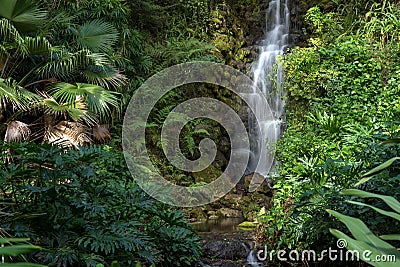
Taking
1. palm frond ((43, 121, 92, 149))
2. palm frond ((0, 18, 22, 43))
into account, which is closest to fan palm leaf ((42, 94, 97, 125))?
palm frond ((43, 121, 92, 149))

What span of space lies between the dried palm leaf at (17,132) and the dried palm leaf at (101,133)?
4.16ft

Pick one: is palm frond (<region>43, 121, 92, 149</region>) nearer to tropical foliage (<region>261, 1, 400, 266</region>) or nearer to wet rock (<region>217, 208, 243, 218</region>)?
wet rock (<region>217, 208, 243, 218</region>)

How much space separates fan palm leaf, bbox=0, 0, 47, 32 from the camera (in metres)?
5.95

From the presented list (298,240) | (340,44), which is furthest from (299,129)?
(298,240)

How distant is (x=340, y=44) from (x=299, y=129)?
1.78 metres

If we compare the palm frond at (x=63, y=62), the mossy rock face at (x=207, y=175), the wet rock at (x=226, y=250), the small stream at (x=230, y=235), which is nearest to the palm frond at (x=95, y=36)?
the palm frond at (x=63, y=62)

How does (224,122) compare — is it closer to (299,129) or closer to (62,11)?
(299,129)

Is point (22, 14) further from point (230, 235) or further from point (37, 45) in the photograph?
point (230, 235)

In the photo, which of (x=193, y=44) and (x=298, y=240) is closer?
(x=298, y=240)

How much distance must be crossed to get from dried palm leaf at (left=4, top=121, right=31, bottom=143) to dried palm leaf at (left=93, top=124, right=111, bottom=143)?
49.9 inches

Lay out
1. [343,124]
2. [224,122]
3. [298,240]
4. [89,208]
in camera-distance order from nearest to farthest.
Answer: [89,208]
[298,240]
[343,124]
[224,122]

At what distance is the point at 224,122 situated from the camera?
8.80m

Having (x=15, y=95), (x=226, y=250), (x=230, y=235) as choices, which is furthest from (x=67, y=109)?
(x=226, y=250)

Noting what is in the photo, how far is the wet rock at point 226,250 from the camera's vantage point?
4.70 metres
